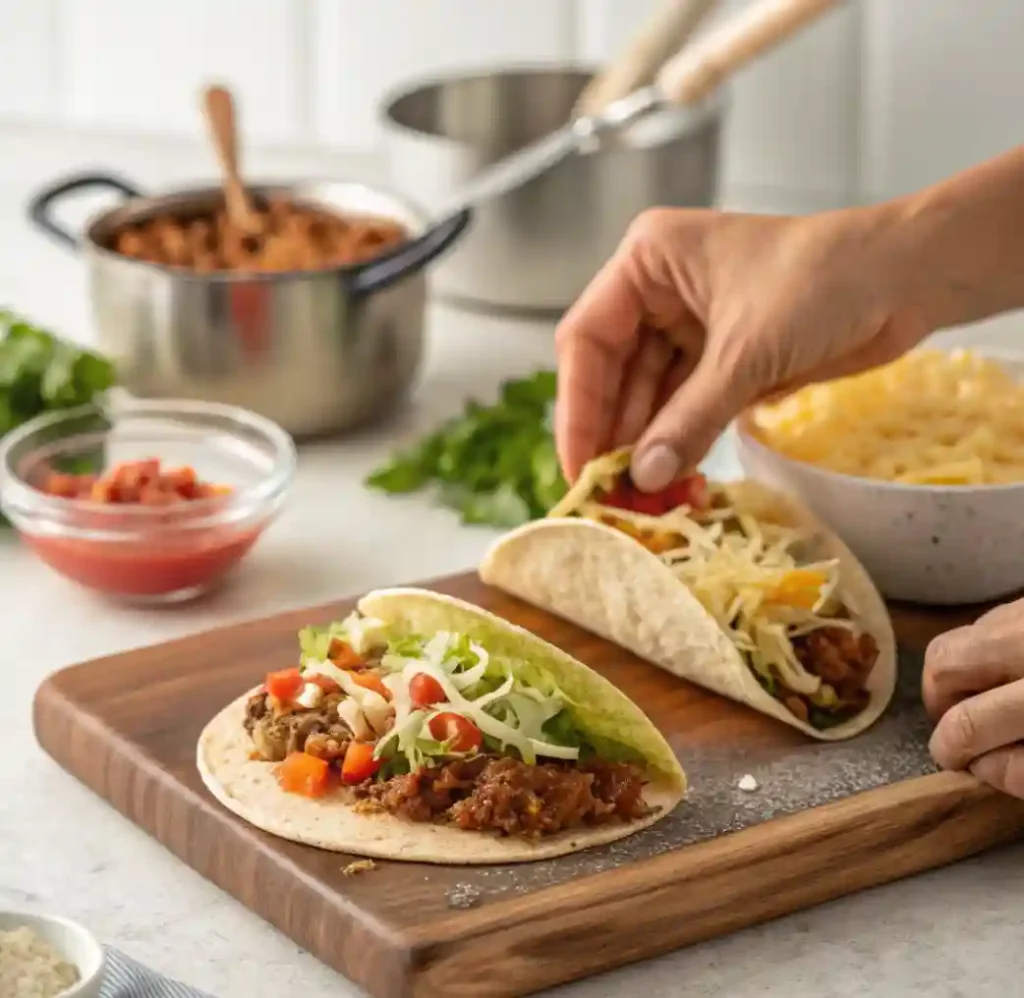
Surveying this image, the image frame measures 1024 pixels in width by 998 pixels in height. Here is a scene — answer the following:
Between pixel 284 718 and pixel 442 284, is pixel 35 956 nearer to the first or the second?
pixel 284 718

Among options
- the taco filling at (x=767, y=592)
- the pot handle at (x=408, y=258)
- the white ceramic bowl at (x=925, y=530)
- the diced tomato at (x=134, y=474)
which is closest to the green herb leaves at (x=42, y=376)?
the diced tomato at (x=134, y=474)

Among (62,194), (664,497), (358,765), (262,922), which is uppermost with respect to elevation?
(62,194)

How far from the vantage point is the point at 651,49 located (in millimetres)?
3775

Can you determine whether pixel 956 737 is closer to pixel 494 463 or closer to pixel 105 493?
pixel 494 463

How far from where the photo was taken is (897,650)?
108 inches

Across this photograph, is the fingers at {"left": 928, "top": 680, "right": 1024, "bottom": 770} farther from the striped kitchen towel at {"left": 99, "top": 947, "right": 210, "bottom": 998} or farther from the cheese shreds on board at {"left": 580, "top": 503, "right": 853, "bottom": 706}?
the striped kitchen towel at {"left": 99, "top": 947, "right": 210, "bottom": 998}

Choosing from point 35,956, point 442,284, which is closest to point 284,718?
point 35,956

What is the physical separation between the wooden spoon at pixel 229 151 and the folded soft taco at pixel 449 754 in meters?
1.34

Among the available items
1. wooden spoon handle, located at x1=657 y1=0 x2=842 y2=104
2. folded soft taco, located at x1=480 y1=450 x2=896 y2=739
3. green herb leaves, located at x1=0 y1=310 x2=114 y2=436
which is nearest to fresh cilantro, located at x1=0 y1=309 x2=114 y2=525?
green herb leaves, located at x1=0 y1=310 x2=114 y2=436

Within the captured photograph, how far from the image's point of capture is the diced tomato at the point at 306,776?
2301 millimetres

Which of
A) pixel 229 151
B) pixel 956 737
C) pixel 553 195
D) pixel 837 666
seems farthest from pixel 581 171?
pixel 956 737

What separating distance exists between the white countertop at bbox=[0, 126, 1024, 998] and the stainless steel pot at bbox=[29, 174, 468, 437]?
138 mm

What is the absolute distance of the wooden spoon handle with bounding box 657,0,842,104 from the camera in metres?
3.50

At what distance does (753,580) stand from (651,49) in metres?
1.48
